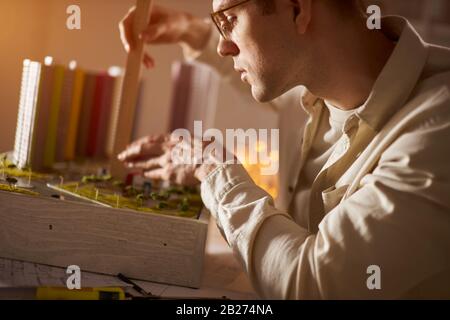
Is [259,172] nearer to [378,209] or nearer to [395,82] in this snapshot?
[395,82]

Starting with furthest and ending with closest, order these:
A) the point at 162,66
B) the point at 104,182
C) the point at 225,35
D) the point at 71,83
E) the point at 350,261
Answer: the point at 162,66 → the point at 71,83 → the point at 104,182 → the point at 225,35 → the point at 350,261

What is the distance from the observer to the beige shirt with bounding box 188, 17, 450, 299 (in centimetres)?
75

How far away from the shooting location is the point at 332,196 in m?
0.93

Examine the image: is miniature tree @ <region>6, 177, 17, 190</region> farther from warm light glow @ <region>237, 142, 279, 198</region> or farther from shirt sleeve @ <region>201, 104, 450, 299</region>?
warm light glow @ <region>237, 142, 279, 198</region>

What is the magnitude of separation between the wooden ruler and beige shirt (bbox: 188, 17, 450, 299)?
350 mm

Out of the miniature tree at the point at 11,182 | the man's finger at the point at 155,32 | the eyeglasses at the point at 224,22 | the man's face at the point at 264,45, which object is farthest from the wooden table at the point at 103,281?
the man's finger at the point at 155,32

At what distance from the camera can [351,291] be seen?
0.76m

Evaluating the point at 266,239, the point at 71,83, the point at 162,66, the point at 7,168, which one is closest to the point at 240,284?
the point at 266,239

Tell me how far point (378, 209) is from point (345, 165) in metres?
0.23

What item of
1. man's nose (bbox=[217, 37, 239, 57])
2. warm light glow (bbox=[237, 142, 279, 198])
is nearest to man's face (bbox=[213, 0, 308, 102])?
man's nose (bbox=[217, 37, 239, 57])

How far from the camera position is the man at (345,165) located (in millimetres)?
753

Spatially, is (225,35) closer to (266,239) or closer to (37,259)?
(266,239)

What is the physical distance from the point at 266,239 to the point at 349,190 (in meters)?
0.17

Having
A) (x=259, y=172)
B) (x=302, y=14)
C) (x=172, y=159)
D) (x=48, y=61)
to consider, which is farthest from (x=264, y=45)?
(x=259, y=172)
